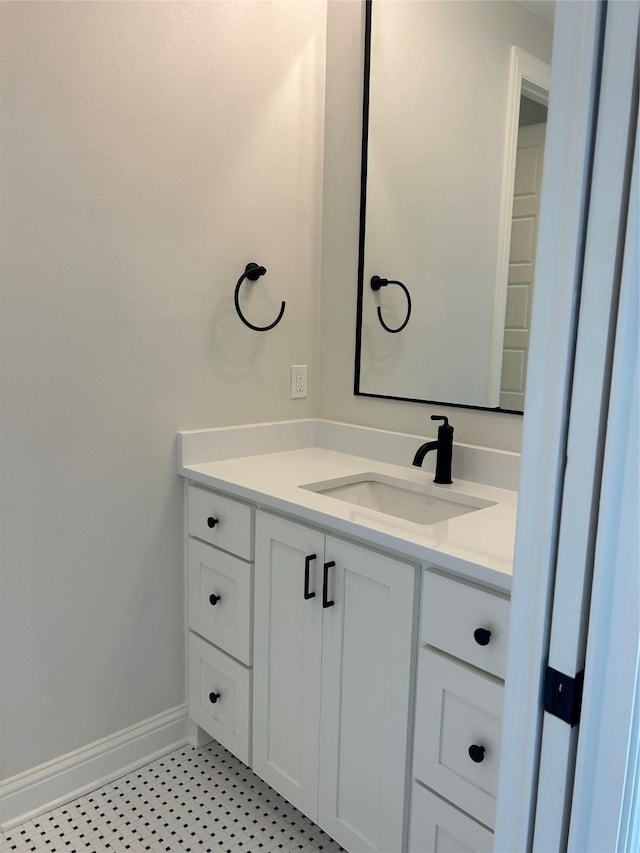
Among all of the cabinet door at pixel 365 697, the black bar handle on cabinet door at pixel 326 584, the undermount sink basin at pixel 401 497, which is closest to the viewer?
the cabinet door at pixel 365 697

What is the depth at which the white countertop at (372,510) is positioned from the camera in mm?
1175

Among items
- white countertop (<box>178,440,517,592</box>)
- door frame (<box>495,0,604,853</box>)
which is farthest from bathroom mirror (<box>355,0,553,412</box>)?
A: door frame (<box>495,0,604,853</box>)

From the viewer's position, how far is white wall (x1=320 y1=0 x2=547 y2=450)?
1932 mm

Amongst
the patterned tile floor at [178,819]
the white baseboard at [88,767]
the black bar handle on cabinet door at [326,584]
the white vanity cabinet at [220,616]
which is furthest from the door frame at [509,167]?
the white baseboard at [88,767]

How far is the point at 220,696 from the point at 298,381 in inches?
38.0

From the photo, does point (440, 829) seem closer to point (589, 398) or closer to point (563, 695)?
point (563, 695)

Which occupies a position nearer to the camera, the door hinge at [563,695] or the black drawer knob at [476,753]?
the door hinge at [563,695]

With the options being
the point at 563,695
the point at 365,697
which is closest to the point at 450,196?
the point at 365,697

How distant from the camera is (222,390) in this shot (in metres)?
1.92

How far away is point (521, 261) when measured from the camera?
1582 millimetres

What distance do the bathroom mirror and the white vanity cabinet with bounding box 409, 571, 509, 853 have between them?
0.64m

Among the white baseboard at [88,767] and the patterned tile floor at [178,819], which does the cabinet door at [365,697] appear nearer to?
the patterned tile floor at [178,819]

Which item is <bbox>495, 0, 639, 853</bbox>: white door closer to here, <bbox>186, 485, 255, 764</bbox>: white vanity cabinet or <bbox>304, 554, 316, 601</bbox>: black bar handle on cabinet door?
<bbox>304, 554, 316, 601</bbox>: black bar handle on cabinet door

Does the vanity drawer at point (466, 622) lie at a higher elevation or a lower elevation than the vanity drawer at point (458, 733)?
higher
